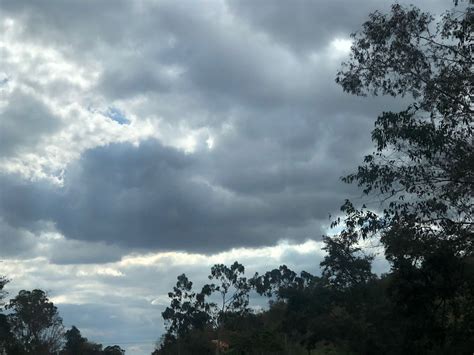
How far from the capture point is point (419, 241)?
2103 cm

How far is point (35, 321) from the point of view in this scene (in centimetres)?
9962

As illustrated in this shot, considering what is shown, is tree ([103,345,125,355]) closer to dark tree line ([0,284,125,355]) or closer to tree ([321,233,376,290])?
dark tree line ([0,284,125,355])

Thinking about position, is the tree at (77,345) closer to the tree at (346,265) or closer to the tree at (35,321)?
the tree at (35,321)

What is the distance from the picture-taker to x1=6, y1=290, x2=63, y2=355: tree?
97125 millimetres

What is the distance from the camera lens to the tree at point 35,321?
97125 millimetres

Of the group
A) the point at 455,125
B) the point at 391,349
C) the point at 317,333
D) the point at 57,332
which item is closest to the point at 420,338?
the point at 455,125

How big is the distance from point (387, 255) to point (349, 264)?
27480 millimetres

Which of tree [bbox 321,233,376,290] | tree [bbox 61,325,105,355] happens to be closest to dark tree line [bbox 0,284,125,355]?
tree [bbox 61,325,105,355]

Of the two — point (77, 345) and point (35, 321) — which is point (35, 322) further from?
point (77, 345)

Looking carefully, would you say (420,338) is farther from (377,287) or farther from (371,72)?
(377,287)

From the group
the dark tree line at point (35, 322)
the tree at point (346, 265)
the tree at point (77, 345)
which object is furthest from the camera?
the tree at point (77, 345)

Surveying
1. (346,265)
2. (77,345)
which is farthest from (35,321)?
(346,265)

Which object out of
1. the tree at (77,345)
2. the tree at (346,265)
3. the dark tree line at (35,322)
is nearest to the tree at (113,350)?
the tree at (77,345)

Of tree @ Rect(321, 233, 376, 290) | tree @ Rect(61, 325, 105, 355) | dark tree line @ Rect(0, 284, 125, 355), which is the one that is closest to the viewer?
tree @ Rect(321, 233, 376, 290)
